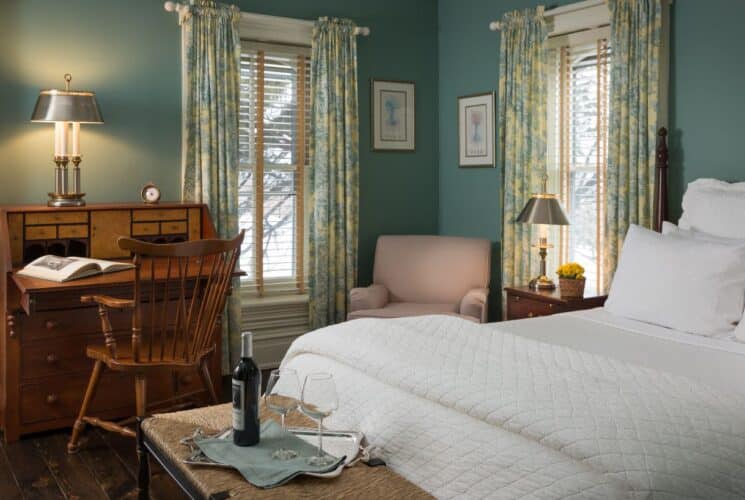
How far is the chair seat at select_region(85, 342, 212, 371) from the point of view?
3334 millimetres

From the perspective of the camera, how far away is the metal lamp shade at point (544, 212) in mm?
4301

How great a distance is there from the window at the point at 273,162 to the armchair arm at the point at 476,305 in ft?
3.76

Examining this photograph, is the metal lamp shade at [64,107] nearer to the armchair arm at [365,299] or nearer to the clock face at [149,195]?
the clock face at [149,195]

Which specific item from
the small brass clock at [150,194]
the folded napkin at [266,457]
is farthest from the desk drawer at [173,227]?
the folded napkin at [266,457]

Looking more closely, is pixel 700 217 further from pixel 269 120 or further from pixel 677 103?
pixel 269 120

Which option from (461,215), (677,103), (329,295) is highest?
(677,103)

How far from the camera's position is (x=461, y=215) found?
5527mm

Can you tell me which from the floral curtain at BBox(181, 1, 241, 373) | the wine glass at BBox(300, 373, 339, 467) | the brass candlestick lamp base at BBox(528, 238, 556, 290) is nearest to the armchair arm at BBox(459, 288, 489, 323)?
the brass candlestick lamp base at BBox(528, 238, 556, 290)

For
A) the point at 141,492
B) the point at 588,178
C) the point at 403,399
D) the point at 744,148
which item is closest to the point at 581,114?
the point at 588,178

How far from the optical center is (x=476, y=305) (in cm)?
471

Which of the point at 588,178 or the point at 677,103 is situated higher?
the point at 677,103

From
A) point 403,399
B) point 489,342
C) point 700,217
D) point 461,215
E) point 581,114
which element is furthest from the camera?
point 461,215

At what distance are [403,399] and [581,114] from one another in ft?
9.51

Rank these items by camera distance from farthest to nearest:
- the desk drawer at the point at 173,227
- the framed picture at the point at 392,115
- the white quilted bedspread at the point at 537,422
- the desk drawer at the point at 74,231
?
the framed picture at the point at 392,115, the desk drawer at the point at 173,227, the desk drawer at the point at 74,231, the white quilted bedspread at the point at 537,422
